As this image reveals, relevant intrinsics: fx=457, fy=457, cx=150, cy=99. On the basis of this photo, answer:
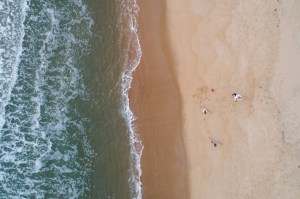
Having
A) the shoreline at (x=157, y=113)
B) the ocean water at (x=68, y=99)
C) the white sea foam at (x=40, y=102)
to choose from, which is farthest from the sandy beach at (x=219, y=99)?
the white sea foam at (x=40, y=102)

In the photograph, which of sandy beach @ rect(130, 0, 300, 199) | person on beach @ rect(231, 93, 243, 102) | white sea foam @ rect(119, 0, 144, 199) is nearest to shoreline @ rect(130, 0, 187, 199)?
sandy beach @ rect(130, 0, 300, 199)

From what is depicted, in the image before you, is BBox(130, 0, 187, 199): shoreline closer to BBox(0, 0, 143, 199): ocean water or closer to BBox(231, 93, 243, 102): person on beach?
BBox(0, 0, 143, 199): ocean water

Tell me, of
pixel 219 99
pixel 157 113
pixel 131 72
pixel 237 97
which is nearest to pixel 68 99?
pixel 131 72

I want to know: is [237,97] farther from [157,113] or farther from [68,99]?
[68,99]

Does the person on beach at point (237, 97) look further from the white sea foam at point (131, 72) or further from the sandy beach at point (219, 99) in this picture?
the white sea foam at point (131, 72)

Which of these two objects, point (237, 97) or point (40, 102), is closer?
point (237, 97)

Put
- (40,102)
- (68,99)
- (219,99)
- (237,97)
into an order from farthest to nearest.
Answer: (68,99)
(40,102)
(219,99)
(237,97)

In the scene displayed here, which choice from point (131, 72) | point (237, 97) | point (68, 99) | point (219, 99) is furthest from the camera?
point (131, 72)
